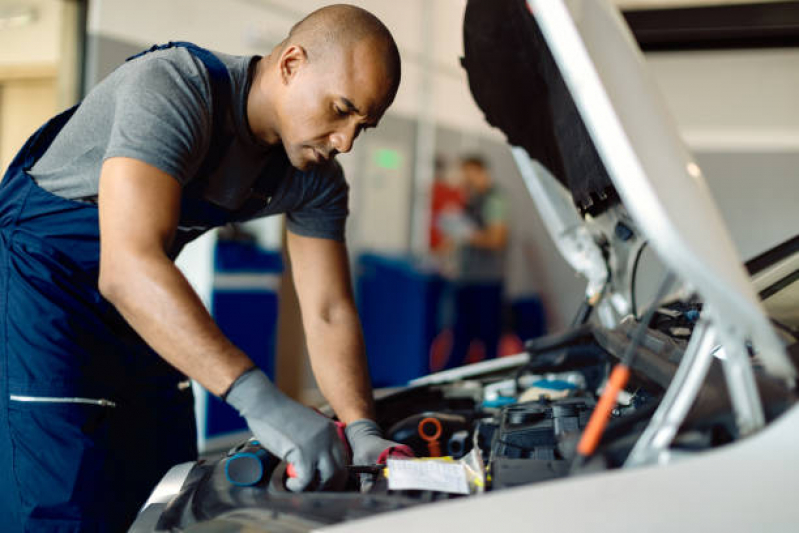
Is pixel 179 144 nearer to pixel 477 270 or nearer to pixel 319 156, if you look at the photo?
pixel 319 156

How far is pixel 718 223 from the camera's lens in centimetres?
88

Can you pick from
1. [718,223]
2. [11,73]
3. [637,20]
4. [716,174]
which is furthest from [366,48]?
[716,174]

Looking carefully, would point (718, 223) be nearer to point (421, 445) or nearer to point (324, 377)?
point (421, 445)

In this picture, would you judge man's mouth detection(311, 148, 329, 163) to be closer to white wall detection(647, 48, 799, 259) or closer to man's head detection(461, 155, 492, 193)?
man's head detection(461, 155, 492, 193)

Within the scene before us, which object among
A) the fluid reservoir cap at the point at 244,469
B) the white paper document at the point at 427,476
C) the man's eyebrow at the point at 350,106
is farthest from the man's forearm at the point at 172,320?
the man's eyebrow at the point at 350,106

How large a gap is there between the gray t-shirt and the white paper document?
58 cm

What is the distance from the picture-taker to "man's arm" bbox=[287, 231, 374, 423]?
1583mm

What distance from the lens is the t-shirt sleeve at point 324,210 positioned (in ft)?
5.35

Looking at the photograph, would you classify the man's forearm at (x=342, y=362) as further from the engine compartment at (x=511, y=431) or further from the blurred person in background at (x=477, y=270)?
the blurred person in background at (x=477, y=270)

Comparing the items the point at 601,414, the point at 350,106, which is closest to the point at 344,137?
the point at 350,106

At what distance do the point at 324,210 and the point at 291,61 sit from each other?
1.50 ft

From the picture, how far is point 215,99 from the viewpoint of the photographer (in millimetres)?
1355

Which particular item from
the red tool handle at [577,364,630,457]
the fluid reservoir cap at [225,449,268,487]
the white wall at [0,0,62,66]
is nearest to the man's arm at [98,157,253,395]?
the fluid reservoir cap at [225,449,268,487]

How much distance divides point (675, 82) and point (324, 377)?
567cm
